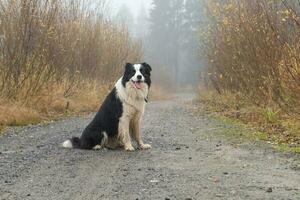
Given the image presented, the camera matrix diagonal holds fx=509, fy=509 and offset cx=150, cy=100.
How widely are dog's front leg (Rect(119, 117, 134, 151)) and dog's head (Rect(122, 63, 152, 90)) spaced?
607 millimetres

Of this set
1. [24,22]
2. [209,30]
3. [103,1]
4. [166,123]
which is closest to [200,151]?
[166,123]

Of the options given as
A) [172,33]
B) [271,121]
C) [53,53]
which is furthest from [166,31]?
[271,121]

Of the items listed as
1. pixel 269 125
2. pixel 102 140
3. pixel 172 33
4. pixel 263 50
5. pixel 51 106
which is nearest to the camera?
pixel 102 140

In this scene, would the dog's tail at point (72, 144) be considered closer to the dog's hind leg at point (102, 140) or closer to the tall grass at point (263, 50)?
the dog's hind leg at point (102, 140)

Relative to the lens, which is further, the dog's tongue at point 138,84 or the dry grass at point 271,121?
the dry grass at point 271,121

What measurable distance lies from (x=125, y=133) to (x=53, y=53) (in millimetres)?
8681

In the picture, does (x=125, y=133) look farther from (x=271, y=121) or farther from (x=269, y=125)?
(x=271, y=121)

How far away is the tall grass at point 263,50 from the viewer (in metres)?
9.91

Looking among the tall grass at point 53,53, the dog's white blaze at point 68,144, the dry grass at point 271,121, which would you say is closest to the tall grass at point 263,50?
the dry grass at point 271,121

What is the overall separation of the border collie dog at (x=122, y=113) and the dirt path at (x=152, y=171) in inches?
11.5

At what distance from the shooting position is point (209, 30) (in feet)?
67.0

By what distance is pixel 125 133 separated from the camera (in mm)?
8555

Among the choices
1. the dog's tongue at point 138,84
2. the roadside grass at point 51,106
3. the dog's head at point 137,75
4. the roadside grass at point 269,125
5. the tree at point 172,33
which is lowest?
the roadside grass at point 51,106

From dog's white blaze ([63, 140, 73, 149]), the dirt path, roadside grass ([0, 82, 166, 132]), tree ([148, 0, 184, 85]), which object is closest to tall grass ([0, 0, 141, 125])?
roadside grass ([0, 82, 166, 132])
